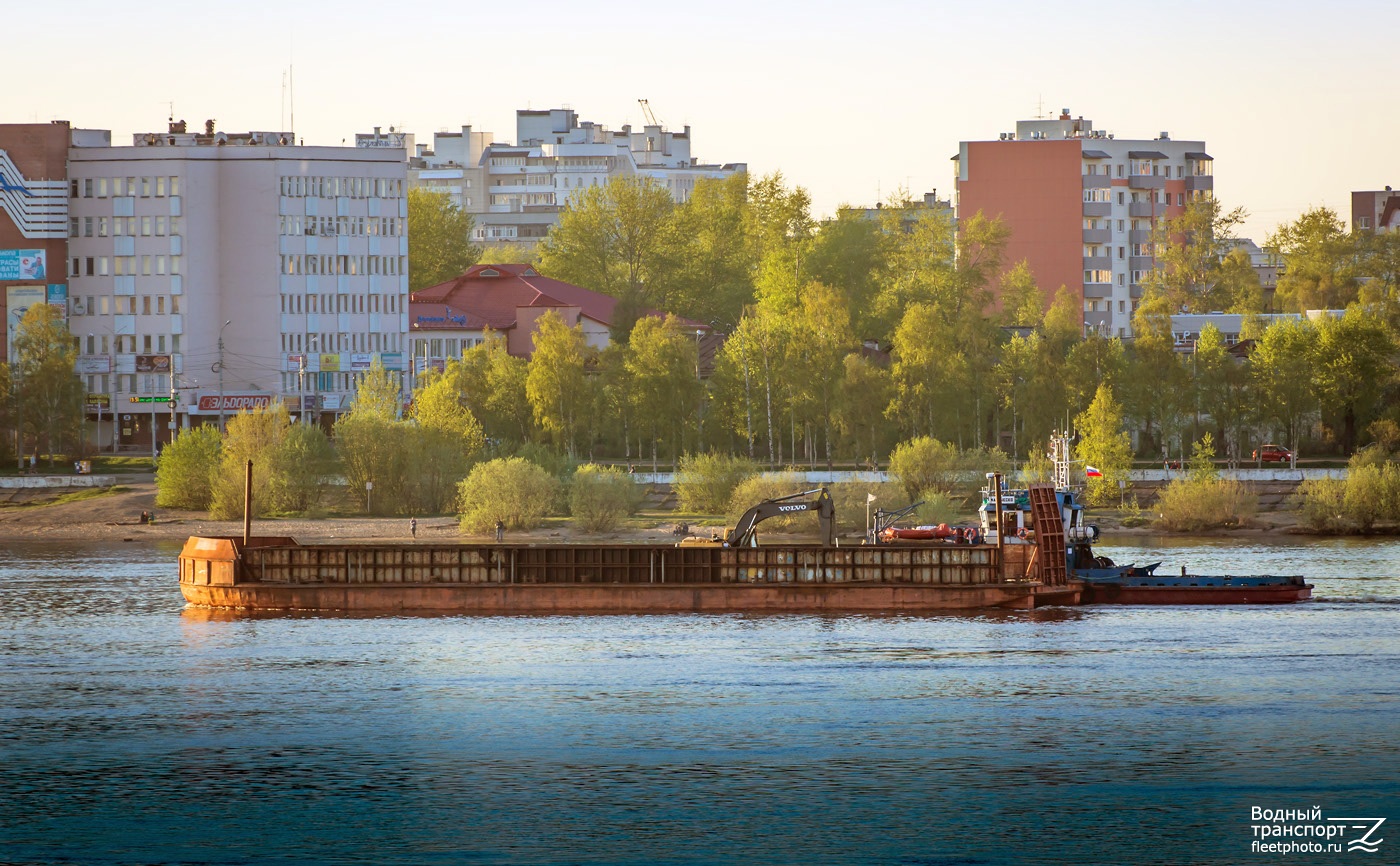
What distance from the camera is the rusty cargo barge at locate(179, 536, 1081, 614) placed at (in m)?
76.7

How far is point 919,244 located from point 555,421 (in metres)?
40.1

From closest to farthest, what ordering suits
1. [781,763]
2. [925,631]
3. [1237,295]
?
[781,763]
[925,631]
[1237,295]

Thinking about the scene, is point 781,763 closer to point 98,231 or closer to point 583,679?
point 583,679

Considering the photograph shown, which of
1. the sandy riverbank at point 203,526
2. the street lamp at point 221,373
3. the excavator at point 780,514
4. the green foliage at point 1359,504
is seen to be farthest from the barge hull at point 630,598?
the street lamp at point 221,373

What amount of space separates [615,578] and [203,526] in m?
51.7

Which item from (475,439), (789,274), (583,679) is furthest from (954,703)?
(789,274)

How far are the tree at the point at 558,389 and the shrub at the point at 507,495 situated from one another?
60.1ft

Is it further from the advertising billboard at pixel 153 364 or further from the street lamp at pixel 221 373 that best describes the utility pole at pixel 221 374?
the advertising billboard at pixel 153 364

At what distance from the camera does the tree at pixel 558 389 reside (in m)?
138

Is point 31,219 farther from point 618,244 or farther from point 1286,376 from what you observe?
point 1286,376

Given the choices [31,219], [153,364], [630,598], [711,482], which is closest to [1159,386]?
[711,482]

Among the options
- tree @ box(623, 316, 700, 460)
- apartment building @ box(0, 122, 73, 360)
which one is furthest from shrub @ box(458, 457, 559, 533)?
apartment building @ box(0, 122, 73, 360)

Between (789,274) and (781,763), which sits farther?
(789,274)

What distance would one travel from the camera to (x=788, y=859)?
4338cm
